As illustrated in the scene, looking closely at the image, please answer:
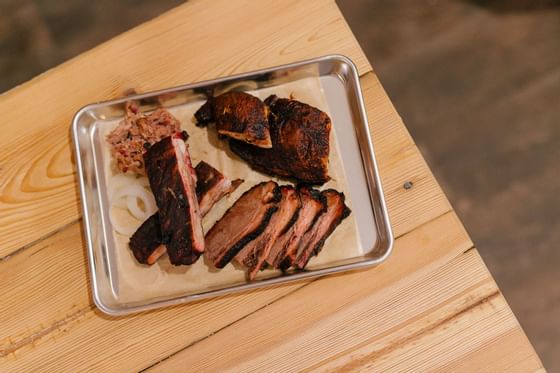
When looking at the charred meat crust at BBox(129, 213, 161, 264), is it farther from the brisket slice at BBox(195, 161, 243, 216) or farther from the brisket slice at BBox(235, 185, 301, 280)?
the brisket slice at BBox(235, 185, 301, 280)

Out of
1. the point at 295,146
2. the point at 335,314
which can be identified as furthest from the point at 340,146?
the point at 335,314

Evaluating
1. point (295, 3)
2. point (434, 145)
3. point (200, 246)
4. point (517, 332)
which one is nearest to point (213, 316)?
point (200, 246)

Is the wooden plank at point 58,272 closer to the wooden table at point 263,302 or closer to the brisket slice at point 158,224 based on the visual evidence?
the wooden table at point 263,302

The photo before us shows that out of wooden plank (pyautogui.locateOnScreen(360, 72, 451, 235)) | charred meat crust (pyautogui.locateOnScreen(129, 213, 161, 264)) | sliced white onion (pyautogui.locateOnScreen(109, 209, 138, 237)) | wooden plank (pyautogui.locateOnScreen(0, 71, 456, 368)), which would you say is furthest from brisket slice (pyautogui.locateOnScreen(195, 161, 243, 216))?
wooden plank (pyautogui.locateOnScreen(360, 72, 451, 235))

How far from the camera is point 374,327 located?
6.48 ft

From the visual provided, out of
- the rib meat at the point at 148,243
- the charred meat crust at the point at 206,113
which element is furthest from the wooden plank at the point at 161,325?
the charred meat crust at the point at 206,113

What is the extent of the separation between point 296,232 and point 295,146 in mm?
380

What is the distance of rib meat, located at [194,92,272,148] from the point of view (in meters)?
2.04

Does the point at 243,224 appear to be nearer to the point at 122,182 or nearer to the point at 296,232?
the point at 296,232

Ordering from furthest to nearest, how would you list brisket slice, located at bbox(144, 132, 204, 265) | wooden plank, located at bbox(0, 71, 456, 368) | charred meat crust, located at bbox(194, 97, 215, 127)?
charred meat crust, located at bbox(194, 97, 215, 127) < wooden plank, located at bbox(0, 71, 456, 368) < brisket slice, located at bbox(144, 132, 204, 265)

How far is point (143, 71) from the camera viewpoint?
2.31 m

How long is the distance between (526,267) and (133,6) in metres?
3.32

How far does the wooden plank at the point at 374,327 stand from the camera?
1945 mm

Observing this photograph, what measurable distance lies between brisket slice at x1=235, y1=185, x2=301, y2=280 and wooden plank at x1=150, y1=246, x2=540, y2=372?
211mm
